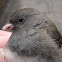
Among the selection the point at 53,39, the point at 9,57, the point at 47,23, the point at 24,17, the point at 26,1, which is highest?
the point at 26,1

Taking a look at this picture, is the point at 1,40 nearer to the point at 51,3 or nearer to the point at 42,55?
the point at 42,55

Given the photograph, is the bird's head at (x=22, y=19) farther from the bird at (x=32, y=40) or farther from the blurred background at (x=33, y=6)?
the blurred background at (x=33, y=6)

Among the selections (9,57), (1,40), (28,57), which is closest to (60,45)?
(28,57)

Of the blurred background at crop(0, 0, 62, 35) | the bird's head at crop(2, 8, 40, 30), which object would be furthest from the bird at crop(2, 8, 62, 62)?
the blurred background at crop(0, 0, 62, 35)

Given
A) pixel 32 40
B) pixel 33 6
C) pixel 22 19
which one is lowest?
pixel 32 40

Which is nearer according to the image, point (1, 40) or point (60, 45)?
point (60, 45)

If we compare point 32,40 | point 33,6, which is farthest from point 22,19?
point 33,6

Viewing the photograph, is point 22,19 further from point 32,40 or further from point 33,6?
point 33,6

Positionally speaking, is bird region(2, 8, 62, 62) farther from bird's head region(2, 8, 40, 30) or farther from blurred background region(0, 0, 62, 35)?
blurred background region(0, 0, 62, 35)

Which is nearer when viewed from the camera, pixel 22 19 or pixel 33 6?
pixel 22 19
